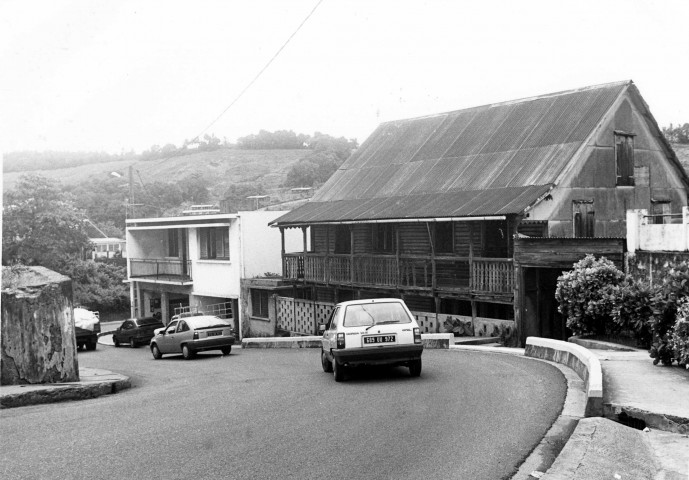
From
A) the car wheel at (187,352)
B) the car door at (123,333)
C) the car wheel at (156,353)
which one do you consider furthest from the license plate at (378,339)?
the car door at (123,333)

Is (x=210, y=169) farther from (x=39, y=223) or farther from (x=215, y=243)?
(x=215, y=243)

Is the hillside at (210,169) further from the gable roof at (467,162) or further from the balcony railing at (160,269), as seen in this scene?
the gable roof at (467,162)

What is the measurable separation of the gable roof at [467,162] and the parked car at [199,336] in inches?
241

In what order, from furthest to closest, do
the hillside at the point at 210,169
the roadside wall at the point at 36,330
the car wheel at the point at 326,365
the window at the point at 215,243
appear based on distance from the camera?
the hillside at the point at 210,169
the window at the point at 215,243
the car wheel at the point at 326,365
the roadside wall at the point at 36,330

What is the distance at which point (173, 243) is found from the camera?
4612cm

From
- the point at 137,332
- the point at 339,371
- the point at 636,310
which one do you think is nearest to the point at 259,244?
the point at 137,332

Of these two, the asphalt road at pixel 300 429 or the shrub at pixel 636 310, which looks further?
the shrub at pixel 636 310

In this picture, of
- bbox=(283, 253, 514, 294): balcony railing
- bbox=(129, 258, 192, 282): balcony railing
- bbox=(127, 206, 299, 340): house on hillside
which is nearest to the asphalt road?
bbox=(283, 253, 514, 294): balcony railing

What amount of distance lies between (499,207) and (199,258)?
68.5 ft

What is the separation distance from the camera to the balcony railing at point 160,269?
143 feet

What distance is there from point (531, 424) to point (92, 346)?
3137 cm

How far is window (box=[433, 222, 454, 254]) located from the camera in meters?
29.0

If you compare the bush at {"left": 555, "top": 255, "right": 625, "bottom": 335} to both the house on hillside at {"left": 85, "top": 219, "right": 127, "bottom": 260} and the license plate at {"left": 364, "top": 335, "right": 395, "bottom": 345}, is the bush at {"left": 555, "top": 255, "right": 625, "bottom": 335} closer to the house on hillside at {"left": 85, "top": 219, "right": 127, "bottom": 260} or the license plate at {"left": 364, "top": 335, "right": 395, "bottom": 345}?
the license plate at {"left": 364, "top": 335, "right": 395, "bottom": 345}

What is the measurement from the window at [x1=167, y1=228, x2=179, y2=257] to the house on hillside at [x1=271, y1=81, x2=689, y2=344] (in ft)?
43.1
